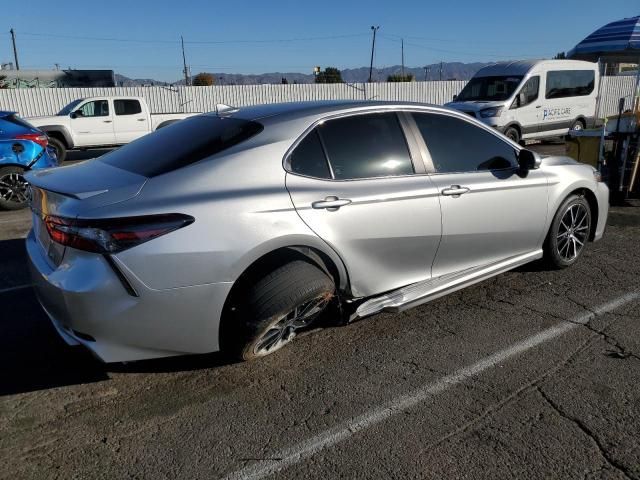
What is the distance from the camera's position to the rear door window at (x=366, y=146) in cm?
351

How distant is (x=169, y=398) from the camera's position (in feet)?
10.1

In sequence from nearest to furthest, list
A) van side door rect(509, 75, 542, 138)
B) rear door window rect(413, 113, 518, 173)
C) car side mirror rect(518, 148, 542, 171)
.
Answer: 1. rear door window rect(413, 113, 518, 173)
2. car side mirror rect(518, 148, 542, 171)
3. van side door rect(509, 75, 542, 138)

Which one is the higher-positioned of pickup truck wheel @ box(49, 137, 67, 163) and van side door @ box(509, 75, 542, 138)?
van side door @ box(509, 75, 542, 138)

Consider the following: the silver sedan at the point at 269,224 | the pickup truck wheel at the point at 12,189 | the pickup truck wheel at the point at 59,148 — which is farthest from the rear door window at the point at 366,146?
the pickup truck wheel at the point at 59,148

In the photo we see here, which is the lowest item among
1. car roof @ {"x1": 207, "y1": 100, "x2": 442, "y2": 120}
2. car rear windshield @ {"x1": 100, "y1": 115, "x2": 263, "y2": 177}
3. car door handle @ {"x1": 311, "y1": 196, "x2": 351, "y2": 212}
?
car door handle @ {"x1": 311, "y1": 196, "x2": 351, "y2": 212}

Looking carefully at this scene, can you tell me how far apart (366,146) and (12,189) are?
6812 mm

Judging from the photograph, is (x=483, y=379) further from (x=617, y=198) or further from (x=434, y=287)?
(x=617, y=198)

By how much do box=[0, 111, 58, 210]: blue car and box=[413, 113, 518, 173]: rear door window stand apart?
6.69 meters

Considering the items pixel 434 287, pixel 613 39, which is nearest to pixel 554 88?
pixel 613 39

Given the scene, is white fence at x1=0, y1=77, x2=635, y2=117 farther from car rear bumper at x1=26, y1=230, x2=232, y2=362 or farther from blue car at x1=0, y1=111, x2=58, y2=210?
car rear bumper at x1=26, y1=230, x2=232, y2=362

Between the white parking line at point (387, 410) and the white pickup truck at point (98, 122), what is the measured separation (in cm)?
1397

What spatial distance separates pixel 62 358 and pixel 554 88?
15.1m

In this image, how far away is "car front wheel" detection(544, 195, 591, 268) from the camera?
15.8 ft

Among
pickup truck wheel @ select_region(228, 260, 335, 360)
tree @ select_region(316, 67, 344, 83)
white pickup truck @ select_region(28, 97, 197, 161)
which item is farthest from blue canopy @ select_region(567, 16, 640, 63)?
tree @ select_region(316, 67, 344, 83)
